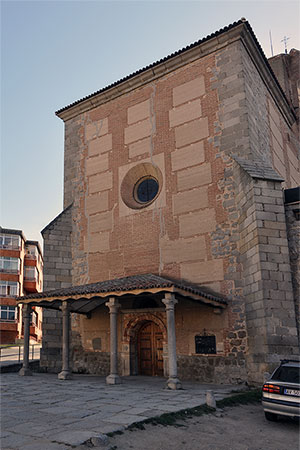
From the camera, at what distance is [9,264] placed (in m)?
37.5

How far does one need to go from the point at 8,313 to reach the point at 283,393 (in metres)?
31.8

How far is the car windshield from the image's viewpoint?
776 centimetres

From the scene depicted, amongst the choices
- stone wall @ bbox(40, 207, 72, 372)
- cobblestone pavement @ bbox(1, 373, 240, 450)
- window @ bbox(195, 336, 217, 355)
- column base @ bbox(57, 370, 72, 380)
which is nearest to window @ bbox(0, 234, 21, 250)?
stone wall @ bbox(40, 207, 72, 372)

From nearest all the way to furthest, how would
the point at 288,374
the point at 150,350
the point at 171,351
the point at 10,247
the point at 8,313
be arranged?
1. the point at 288,374
2. the point at 171,351
3. the point at 150,350
4. the point at 8,313
5. the point at 10,247

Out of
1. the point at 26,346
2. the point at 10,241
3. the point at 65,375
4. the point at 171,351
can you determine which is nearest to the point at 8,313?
the point at 10,241

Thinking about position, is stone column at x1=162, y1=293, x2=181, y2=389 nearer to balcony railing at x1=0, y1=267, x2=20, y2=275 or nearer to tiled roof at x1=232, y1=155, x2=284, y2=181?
tiled roof at x1=232, y1=155, x2=284, y2=181

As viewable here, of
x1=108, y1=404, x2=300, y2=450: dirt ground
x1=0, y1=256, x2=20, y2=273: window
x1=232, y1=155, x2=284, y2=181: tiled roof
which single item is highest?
x1=0, y1=256, x2=20, y2=273: window

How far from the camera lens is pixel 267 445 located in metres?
6.50

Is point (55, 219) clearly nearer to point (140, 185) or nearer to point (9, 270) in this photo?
point (140, 185)

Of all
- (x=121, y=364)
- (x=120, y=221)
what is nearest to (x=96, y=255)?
(x=120, y=221)

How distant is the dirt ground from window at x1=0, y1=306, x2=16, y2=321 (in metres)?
30.3

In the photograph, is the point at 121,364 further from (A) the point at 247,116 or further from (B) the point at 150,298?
(A) the point at 247,116

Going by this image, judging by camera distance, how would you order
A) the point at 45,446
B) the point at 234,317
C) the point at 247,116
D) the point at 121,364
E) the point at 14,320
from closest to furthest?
the point at 45,446 < the point at 234,317 < the point at 247,116 < the point at 121,364 < the point at 14,320

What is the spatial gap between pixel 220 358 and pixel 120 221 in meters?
6.54
